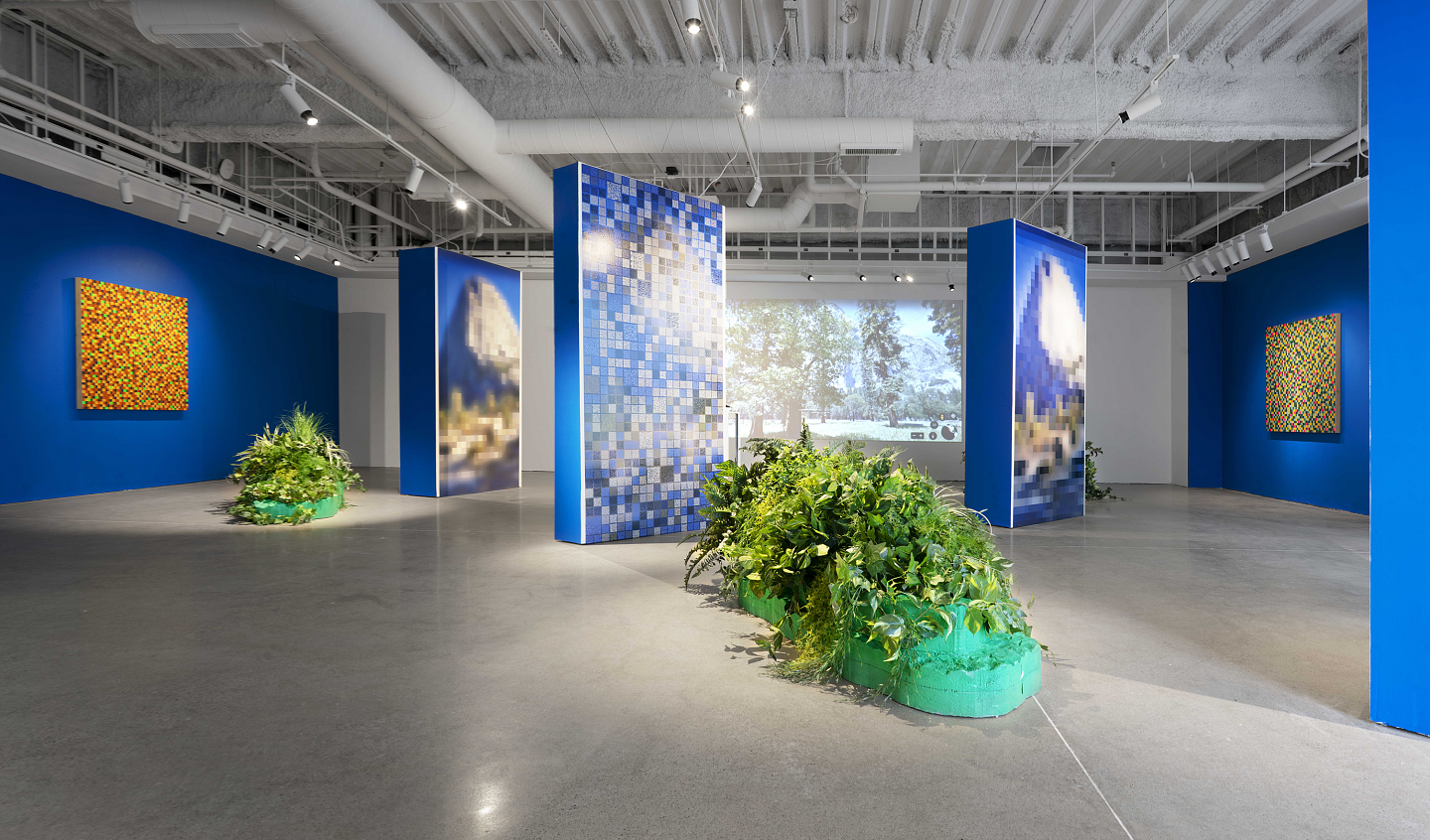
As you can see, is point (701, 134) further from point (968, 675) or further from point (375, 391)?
point (375, 391)

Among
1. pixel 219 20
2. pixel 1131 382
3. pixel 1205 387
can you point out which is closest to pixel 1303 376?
pixel 1205 387

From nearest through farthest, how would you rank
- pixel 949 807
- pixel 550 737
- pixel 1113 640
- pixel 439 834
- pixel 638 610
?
1. pixel 439 834
2. pixel 949 807
3. pixel 550 737
4. pixel 1113 640
5. pixel 638 610

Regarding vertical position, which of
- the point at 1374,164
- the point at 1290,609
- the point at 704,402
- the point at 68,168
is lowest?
the point at 1290,609

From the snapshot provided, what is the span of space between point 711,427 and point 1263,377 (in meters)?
9.02

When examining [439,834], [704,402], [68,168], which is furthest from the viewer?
Answer: [68,168]

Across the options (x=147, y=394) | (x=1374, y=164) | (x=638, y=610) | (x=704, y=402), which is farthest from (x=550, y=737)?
(x=147, y=394)

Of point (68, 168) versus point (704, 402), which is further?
point (68, 168)

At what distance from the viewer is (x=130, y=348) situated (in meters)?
9.43

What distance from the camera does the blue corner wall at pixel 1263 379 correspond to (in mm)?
8539

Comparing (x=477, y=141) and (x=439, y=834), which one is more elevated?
(x=477, y=141)

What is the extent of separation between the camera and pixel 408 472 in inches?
373

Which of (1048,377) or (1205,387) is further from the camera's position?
(1205,387)

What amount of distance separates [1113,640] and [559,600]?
3.01m

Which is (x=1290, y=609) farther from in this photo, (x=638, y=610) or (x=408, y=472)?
(x=408, y=472)
